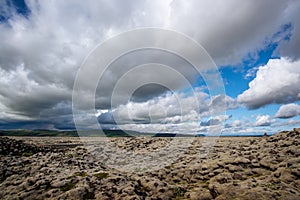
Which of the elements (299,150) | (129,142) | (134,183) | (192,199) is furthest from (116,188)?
(129,142)

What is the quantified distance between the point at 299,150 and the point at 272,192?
2497 centimetres

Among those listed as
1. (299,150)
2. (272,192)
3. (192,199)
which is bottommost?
(192,199)

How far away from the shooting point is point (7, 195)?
112ft

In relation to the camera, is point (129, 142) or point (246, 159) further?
point (129, 142)

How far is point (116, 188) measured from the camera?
118 ft

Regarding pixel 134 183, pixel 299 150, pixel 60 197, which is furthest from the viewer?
pixel 299 150

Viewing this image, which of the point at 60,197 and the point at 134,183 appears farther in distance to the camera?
the point at 134,183

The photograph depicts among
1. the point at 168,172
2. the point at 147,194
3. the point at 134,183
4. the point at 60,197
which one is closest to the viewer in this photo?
the point at 60,197

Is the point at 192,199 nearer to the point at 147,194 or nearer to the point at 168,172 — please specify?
the point at 147,194

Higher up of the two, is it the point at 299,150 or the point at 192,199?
the point at 299,150

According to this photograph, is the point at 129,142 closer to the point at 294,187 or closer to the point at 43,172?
the point at 43,172

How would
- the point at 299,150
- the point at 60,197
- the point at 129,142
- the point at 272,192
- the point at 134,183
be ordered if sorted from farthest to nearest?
the point at 129,142 → the point at 299,150 → the point at 134,183 → the point at 60,197 → the point at 272,192

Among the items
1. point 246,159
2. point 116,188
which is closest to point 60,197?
point 116,188

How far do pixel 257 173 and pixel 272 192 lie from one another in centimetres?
1397
